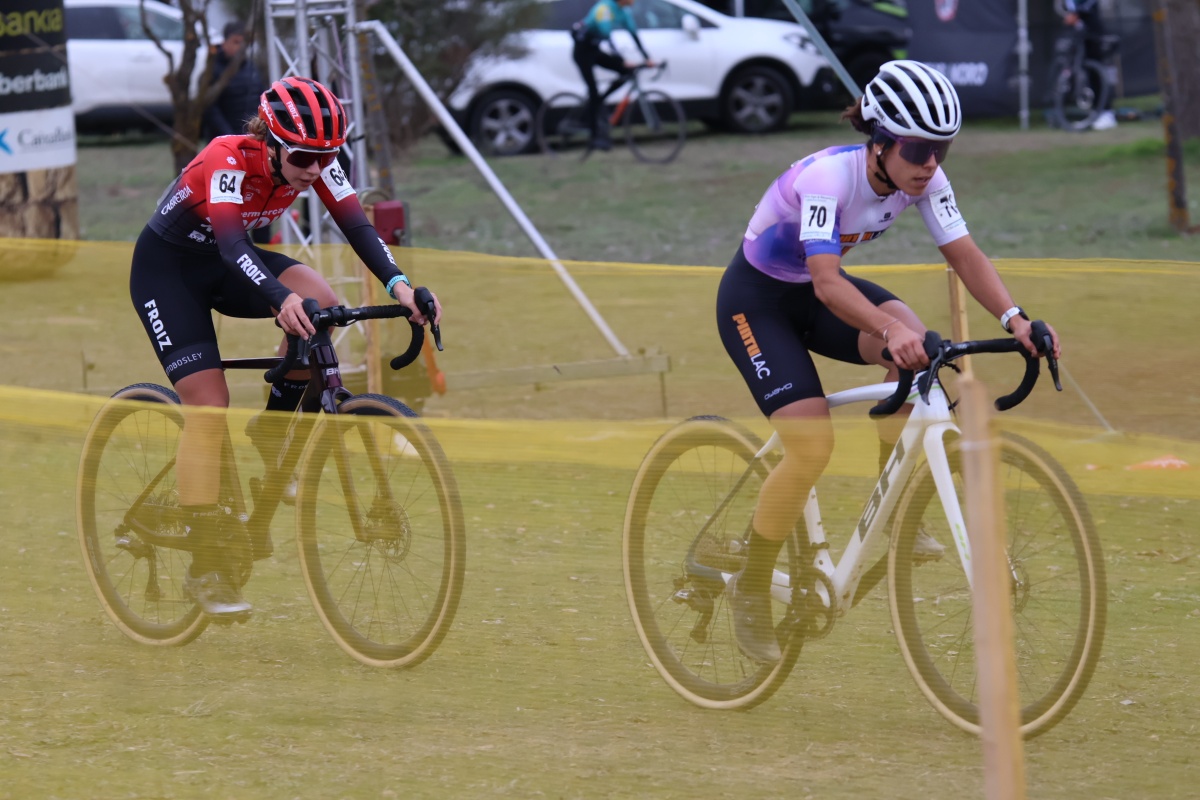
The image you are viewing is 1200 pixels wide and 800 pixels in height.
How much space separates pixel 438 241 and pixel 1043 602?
10.7 meters

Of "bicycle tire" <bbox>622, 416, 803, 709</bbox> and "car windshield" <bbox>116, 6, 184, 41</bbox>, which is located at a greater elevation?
"car windshield" <bbox>116, 6, 184, 41</bbox>

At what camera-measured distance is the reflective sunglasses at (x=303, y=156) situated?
479 cm

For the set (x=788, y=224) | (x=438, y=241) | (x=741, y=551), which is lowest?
(x=438, y=241)

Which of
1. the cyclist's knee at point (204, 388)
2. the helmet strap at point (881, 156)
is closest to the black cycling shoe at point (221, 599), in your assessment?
the cyclist's knee at point (204, 388)

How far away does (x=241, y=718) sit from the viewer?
452 centimetres

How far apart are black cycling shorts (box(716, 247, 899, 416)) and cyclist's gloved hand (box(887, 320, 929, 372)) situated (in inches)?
16.9

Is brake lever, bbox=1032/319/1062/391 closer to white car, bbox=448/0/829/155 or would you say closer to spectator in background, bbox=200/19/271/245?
spectator in background, bbox=200/19/271/245

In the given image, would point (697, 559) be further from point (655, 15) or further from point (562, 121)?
point (655, 15)

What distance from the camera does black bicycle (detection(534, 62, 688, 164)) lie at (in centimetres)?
1888

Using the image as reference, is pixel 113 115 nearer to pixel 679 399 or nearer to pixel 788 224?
pixel 679 399

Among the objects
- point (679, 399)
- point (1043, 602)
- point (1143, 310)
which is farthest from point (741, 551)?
point (679, 399)

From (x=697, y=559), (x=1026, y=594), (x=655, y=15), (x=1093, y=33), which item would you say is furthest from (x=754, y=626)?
(x=1093, y=33)

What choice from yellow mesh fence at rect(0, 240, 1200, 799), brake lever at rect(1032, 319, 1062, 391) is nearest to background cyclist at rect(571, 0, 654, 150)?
yellow mesh fence at rect(0, 240, 1200, 799)

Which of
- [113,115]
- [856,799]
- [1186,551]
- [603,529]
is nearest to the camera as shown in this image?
[856,799]
